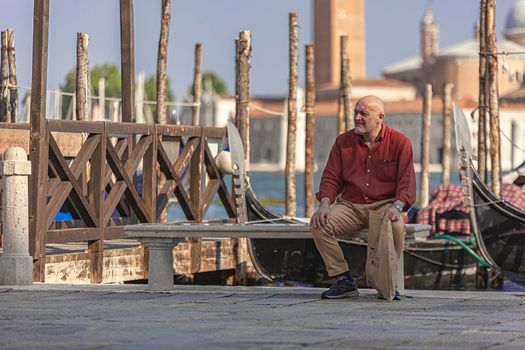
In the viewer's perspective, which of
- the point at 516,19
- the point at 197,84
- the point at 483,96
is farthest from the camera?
the point at 516,19

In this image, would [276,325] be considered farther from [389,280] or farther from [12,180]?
[12,180]

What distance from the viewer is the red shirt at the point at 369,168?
611cm

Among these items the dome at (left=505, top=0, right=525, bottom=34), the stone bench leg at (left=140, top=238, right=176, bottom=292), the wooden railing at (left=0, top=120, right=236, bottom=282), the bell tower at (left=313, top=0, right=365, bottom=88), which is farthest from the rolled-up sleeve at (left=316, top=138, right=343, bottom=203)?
the dome at (left=505, top=0, right=525, bottom=34)

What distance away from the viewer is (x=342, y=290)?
6129mm

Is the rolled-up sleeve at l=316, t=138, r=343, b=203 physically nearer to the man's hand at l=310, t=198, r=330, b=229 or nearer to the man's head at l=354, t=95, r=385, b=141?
the man's hand at l=310, t=198, r=330, b=229

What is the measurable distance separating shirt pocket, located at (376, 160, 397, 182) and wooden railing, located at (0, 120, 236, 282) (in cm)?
269

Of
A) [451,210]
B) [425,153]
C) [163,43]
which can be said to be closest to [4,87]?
[163,43]

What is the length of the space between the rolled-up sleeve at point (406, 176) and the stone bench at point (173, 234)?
340 millimetres

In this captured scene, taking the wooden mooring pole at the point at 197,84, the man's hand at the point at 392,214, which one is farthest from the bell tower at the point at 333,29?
the man's hand at the point at 392,214

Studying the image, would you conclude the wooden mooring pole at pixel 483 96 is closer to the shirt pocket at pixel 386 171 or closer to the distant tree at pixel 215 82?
the shirt pocket at pixel 386 171

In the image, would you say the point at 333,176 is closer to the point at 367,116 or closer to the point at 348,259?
the point at 367,116

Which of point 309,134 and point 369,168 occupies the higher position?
point 309,134

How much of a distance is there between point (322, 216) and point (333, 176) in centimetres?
21

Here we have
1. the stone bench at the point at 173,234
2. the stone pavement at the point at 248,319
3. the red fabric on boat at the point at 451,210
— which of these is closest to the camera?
the stone pavement at the point at 248,319
